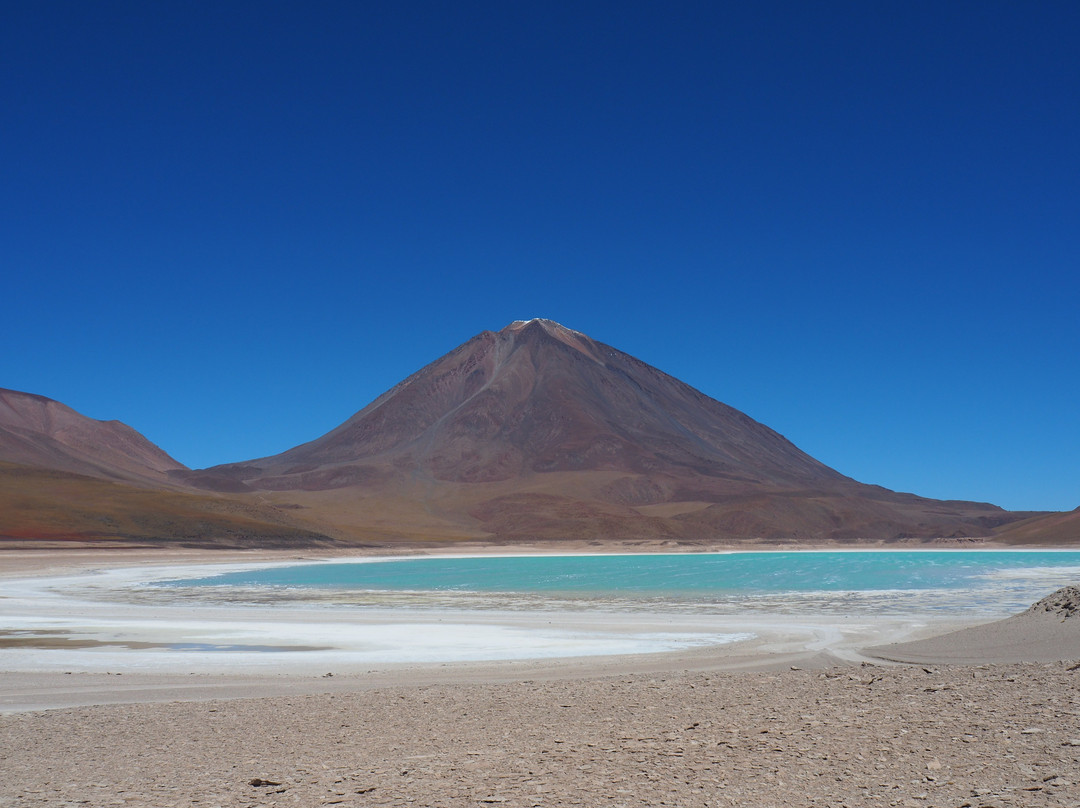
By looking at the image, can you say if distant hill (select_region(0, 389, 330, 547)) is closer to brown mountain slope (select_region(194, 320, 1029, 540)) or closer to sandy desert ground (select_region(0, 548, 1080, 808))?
brown mountain slope (select_region(194, 320, 1029, 540))

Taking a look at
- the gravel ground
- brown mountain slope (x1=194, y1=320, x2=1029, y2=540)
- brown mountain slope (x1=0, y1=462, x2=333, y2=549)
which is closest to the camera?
the gravel ground

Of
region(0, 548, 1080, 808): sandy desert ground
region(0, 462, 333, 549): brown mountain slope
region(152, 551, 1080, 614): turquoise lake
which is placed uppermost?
region(0, 462, 333, 549): brown mountain slope

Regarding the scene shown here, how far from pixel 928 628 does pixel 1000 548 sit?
87558 millimetres

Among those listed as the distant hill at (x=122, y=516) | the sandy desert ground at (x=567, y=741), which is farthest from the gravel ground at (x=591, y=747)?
the distant hill at (x=122, y=516)

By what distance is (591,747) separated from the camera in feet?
23.6

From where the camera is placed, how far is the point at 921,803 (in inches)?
218

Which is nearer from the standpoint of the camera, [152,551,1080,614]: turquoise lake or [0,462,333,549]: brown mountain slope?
[152,551,1080,614]: turquoise lake

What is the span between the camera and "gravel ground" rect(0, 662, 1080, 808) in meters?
5.99

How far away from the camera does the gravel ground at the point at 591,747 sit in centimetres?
599

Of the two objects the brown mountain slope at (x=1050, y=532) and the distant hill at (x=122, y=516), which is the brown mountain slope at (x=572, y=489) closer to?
the brown mountain slope at (x=1050, y=532)

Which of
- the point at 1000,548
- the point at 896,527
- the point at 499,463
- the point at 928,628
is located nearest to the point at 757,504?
the point at 896,527

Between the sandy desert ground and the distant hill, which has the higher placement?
the distant hill

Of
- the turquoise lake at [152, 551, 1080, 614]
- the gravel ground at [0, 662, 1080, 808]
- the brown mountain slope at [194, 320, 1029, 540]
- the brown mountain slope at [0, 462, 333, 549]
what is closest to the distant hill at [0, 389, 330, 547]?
the brown mountain slope at [0, 462, 333, 549]

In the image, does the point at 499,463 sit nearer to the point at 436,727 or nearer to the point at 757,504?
the point at 757,504
